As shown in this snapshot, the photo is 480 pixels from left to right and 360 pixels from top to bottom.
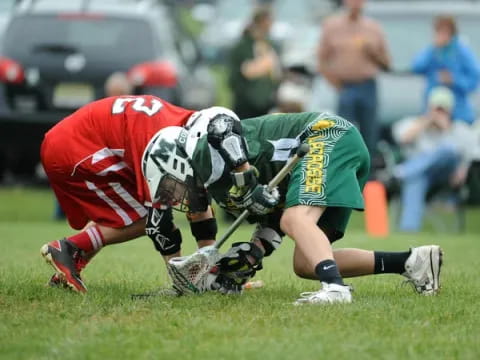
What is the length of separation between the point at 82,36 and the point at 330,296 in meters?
10.0

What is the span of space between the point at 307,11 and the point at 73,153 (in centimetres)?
1858

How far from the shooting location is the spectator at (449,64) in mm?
15367

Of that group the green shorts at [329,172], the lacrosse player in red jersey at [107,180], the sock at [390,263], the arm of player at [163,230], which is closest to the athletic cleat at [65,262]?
the lacrosse player in red jersey at [107,180]

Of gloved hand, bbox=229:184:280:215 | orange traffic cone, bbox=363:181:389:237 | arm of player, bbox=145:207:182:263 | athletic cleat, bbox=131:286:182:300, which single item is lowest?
orange traffic cone, bbox=363:181:389:237

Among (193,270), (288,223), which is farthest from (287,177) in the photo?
(193,270)

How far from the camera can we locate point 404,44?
57.2ft

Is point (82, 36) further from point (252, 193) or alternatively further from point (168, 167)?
point (252, 193)

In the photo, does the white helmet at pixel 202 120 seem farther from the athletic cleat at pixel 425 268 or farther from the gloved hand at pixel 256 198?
the athletic cleat at pixel 425 268

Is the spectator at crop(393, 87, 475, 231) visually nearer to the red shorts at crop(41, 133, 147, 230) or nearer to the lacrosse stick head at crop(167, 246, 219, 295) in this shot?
the red shorts at crop(41, 133, 147, 230)

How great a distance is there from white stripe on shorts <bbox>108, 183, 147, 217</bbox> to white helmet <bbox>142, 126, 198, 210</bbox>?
2.07 feet

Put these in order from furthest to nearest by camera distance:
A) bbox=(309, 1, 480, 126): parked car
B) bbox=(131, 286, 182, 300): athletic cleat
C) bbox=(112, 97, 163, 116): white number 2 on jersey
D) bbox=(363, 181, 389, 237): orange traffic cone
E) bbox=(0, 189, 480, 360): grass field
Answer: bbox=(309, 1, 480, 126): parked car < bbox=(363, 181, 389, 237): orange traffic cone < bbox=(112, 97, 163, 116): white number 2 on jersey < bbox=(131, 286, 182, 300): athletic cleat < bbox=(0, 189, 480, 360): grass field

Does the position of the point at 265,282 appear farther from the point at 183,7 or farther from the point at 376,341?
the point at 183,7

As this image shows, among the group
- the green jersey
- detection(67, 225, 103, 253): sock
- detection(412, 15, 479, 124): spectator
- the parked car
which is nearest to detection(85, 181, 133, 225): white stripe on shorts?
detection(67, 225, 103, 253): sock

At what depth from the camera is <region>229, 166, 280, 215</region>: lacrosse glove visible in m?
7.01
